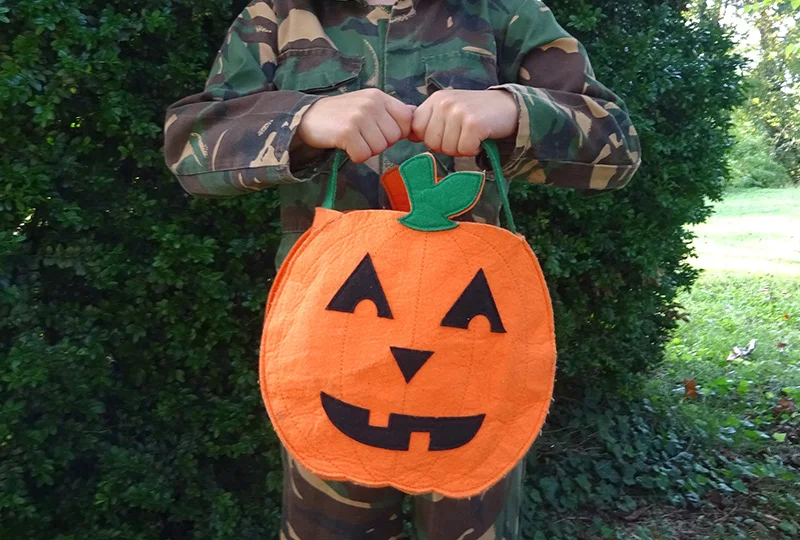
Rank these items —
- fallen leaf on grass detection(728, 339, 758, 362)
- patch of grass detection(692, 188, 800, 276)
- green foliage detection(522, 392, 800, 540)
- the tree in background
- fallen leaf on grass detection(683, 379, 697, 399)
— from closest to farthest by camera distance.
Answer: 1. green foliage detection(522, 392, 800, 540)
2. fallen leaf on grass detection(683, 379, 697, 399)
3. fallen leaf on grass detection(728, 339, 758, 362)
4. patch of grass detection(692, 188, 800, 276)
5. the tree in background

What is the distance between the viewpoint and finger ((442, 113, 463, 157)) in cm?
101

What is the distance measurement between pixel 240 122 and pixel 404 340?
0.49 m

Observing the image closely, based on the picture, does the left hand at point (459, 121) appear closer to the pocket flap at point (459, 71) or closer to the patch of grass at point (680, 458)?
the pocket flap at point (459, 71)

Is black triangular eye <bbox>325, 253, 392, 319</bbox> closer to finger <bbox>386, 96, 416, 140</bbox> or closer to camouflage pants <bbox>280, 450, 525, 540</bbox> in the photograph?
finger <bbox>386, 96, 416, 140</bbox>

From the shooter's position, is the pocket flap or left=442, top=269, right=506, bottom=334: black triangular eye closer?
left=442, top=269, right=506, bottom=334: black triangular eye

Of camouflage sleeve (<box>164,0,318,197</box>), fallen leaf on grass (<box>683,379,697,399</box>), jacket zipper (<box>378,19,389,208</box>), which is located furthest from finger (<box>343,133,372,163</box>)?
fallen leaf on grass (<box>683,379,697,399</box>)

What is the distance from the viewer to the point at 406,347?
960 mm

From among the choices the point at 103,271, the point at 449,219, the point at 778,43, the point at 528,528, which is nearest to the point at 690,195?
the point at 528,528

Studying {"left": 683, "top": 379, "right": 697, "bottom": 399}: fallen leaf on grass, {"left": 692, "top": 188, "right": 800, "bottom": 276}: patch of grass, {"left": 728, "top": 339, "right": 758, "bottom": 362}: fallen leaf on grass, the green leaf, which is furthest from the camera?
{"left": 692, "top": 188, "right": 800, "bottom": 276}: patch of grass

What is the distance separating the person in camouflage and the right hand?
0.02m

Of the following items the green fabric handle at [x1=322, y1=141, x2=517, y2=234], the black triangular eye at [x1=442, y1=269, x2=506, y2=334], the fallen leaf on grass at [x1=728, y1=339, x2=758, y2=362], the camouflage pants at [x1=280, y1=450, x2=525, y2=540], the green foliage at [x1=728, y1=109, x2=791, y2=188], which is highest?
the green fabric handle at [x1=322, y1=141, x2=517, y2=234]

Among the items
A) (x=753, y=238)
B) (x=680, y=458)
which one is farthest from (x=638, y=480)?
(x=753, y=238)

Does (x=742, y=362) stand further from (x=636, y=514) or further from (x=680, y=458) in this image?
(x=636, y=514)

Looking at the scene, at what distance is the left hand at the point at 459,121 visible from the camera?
1018 mm
